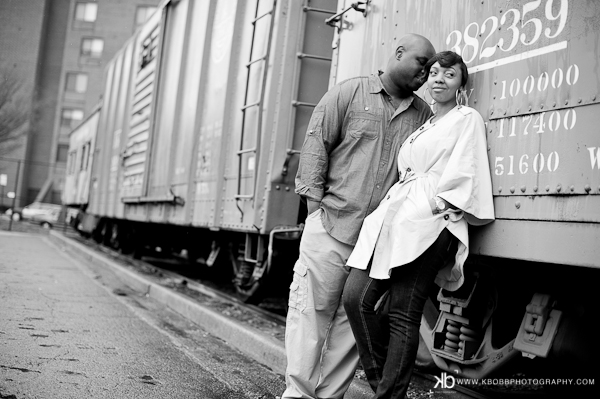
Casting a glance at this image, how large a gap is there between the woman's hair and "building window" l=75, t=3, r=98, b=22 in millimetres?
46490

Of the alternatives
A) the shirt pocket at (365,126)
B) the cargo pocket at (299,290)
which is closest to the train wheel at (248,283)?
the cargo pocket at (299,290)

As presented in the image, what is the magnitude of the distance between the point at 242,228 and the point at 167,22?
191 inches

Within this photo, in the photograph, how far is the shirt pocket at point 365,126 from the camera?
3.25 m

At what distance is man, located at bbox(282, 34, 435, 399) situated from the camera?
10.5ft

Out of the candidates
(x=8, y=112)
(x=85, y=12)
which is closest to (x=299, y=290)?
(x=8, y=112)

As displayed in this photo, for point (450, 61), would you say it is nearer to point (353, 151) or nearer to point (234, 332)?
point (353, 151)

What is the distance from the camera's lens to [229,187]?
6.54 m

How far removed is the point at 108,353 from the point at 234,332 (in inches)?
43.6

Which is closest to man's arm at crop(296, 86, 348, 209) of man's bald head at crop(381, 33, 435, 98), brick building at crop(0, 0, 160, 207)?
man's bald head at crop(381, 33, 435, 98)

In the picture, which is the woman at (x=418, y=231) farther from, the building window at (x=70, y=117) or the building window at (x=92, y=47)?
the building window at (x=92, y=47)

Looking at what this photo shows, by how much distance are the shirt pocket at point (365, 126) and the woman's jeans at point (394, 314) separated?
2.21 ft

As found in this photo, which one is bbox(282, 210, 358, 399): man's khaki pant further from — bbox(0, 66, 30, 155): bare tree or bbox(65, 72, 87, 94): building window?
bbox(65, 72, 87, 94): building window

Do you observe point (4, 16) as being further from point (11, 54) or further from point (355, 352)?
point (355, 352)

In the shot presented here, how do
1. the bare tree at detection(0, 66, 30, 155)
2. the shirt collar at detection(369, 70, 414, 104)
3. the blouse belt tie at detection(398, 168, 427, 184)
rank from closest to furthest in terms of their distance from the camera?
the blouse belt tie at detection(398, 168, 427, 184)
the shirt collar at detection(369, 70, 414, 104)
the bare tree at detection(0, 66, 30, 155)
